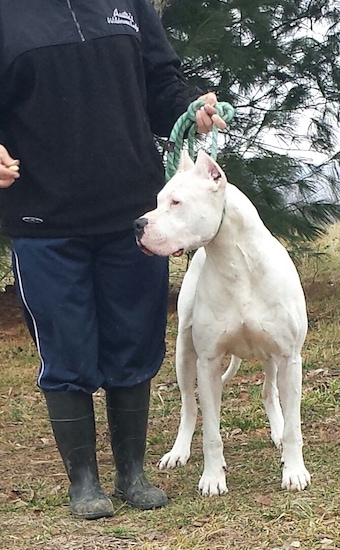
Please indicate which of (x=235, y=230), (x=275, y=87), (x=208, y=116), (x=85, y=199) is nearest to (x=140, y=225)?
(x=85, y=199)

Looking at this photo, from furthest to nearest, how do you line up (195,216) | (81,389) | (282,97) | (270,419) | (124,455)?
(282,97) < (270,419) < (124,455) < (81,389) < (195,216)

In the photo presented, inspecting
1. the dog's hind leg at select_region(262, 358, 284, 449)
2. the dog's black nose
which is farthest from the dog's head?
the dog's hind leg at select_region(262, 358, 284, 449)

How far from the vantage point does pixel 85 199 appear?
124 inches

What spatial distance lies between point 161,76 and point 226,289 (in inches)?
33.0

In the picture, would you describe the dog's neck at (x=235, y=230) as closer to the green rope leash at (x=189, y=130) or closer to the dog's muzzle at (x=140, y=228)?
the green rope leash at (x=189, y=130)

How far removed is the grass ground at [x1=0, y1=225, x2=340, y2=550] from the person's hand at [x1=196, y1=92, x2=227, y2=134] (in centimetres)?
130

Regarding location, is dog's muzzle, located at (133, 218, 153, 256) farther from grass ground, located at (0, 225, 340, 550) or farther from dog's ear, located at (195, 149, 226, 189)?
grass ground, located at (0, 225, 340, 550)

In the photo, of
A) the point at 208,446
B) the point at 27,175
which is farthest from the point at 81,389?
the point at 27,175

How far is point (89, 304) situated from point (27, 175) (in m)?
0.49

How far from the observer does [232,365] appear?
419 centimetres

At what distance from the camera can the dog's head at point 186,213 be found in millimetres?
2953

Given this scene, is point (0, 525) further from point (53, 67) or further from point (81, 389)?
point (53, 67)

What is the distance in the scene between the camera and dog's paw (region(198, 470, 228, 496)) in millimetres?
3355

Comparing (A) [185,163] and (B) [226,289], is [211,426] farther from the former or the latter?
(A) [185,163]
